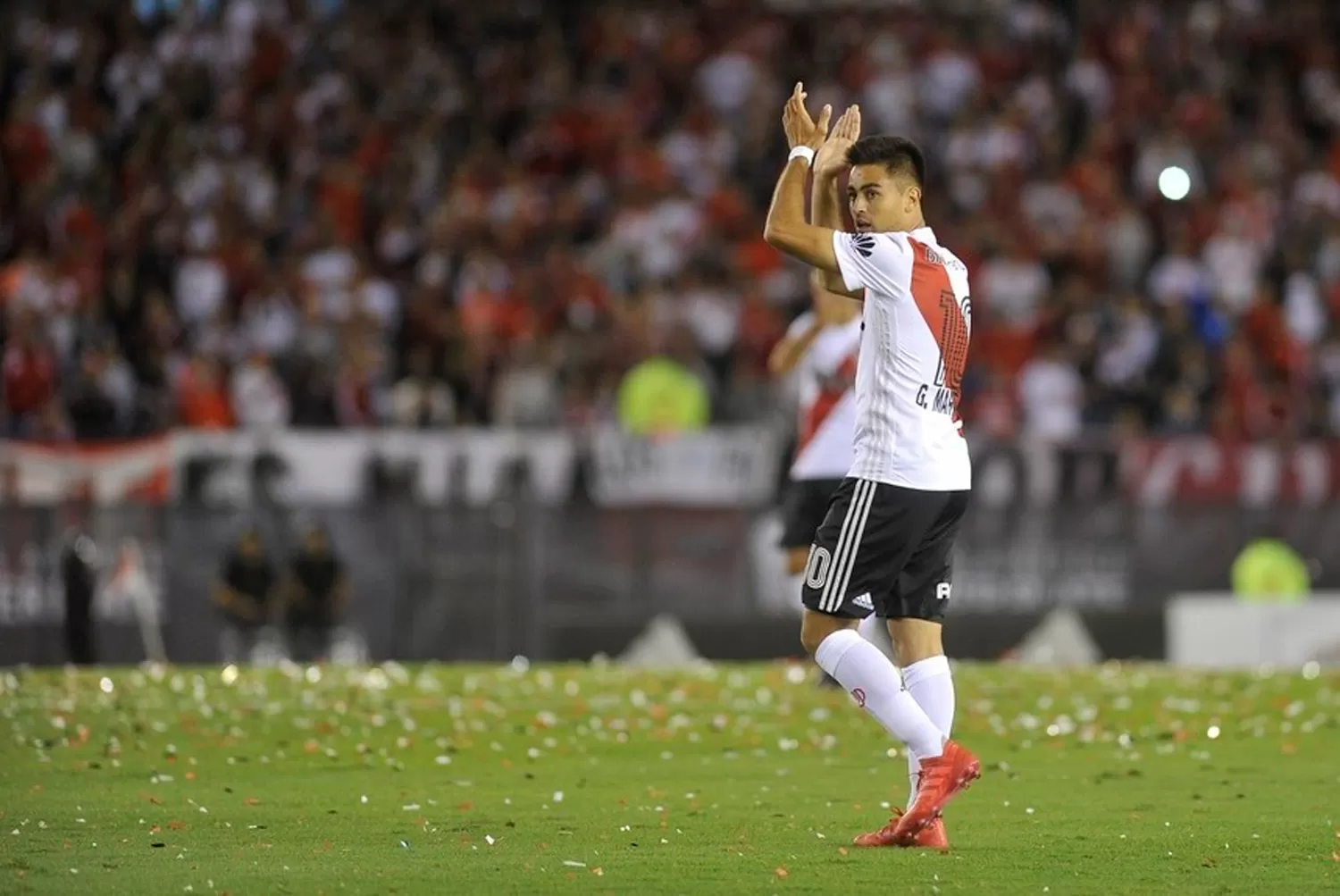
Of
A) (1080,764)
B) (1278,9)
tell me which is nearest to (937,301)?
(1080,764)

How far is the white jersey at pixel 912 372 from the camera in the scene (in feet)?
29.5

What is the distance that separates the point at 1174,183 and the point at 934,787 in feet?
64.6

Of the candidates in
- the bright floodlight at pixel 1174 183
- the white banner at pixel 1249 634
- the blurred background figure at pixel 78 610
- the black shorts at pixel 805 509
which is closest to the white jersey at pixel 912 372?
the black shorts at pixel 805 509

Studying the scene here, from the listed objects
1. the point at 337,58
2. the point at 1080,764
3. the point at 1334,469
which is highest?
the point at 337,58

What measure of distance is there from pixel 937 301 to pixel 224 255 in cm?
1776

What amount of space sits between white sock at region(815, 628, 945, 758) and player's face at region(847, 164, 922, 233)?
1.56 meters

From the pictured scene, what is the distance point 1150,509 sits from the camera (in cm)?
2208

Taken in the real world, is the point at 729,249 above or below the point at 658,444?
above

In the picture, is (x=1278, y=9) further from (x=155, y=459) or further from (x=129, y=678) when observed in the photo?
(x=129, y=678)

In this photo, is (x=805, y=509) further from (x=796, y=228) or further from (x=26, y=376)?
(x=26, y=376)

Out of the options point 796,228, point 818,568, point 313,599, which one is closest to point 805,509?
point 818,568

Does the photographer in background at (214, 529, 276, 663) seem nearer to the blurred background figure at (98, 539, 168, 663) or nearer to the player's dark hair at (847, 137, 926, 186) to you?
the blurred background figure at (98, 539, 168, 663)

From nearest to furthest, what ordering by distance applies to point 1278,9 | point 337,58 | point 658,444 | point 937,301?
point 937,301 → point 658,444 → point 337,58 → point 1278,9

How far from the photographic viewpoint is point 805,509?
14.9 m
